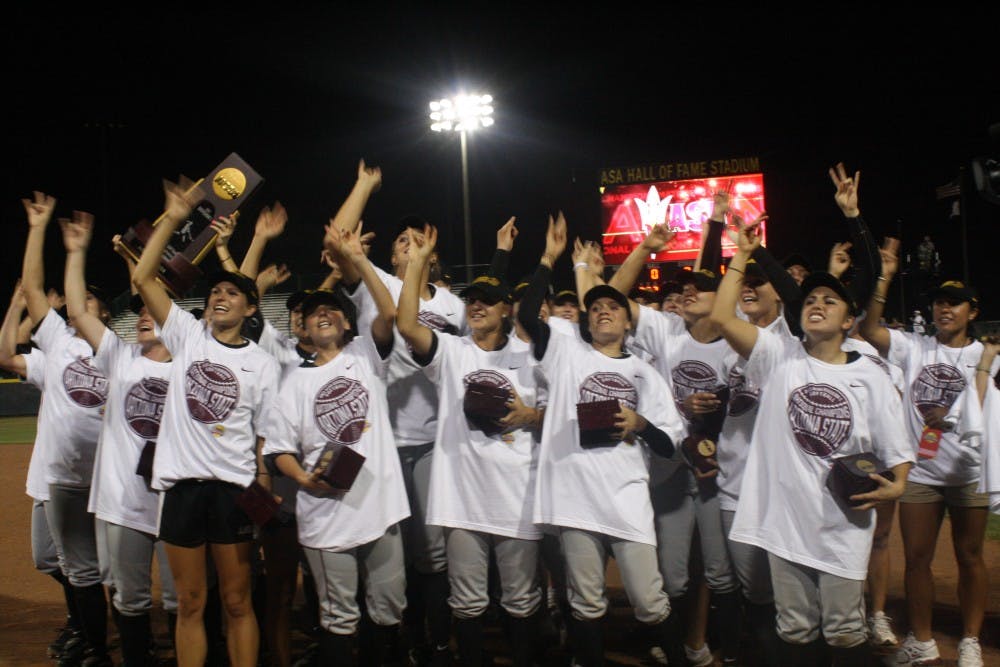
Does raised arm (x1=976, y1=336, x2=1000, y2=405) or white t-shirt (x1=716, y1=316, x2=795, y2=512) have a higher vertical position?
raised arm (x1=976, y1=336, x2=1000, y2=405)

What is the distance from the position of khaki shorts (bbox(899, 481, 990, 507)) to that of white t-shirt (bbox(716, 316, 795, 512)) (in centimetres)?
113

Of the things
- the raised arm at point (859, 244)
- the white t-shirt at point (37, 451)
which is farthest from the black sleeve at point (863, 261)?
the white t-shirt at point (37, 451)

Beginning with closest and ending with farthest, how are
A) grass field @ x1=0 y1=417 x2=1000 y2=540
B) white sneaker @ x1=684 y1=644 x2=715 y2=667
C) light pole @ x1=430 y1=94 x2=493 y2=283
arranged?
1. white sneaker @ x1=684 y1=644 x2=715 y2=667
2. grass field @ x1=0 y1=417 x2=1000 y2=540
3. light pole @ x1=430 y1=94 x2=493 y2=283

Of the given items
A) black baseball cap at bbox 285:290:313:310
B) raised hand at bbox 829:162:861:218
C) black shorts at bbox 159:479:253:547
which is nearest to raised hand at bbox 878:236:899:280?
raised hand at bbox 829:162:861:218

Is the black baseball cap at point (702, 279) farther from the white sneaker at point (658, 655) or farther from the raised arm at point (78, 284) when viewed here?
the raised arm at point (78, 284)

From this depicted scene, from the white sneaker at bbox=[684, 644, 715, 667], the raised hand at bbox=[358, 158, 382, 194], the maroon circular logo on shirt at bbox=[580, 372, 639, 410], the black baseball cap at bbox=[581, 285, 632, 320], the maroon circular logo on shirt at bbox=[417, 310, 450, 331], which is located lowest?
the white sneaker at bbox=[684, 644, 715, 667]

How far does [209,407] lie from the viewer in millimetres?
4785

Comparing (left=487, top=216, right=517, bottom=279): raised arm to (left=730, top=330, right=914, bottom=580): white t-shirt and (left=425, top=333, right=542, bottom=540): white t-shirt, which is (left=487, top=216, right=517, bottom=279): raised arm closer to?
(left=425, top=333, right=542, bottom=540): white t-shirt

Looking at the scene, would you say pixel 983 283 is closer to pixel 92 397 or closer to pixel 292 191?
pixel 292 191

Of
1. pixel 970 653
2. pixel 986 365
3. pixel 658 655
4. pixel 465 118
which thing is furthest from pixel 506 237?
pixel 465 118

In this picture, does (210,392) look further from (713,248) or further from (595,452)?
(713,248)

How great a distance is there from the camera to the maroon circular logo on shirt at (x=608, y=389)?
5.02 metres

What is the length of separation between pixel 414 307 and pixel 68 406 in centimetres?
265

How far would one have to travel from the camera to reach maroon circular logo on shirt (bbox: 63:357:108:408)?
19.6 feet
